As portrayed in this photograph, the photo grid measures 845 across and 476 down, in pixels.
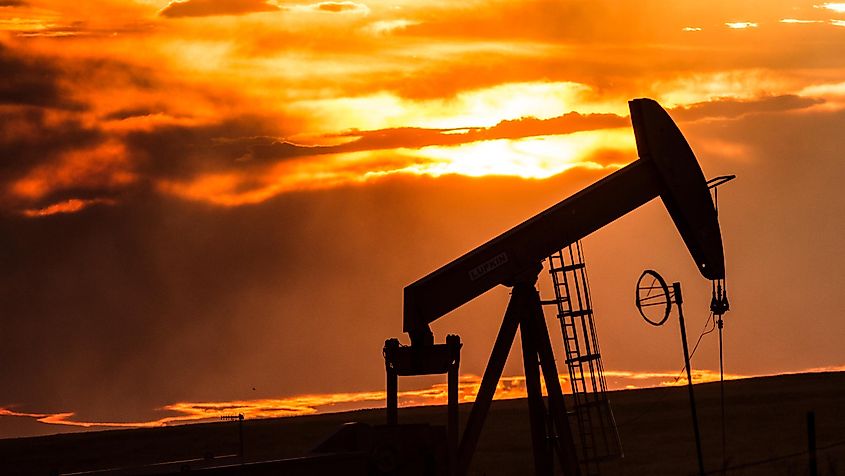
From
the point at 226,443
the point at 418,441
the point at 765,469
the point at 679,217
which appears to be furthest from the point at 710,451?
the point at 226,443

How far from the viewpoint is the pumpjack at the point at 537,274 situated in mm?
18578

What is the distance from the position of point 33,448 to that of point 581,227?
45.3 metres

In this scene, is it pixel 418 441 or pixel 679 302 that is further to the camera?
pixel 679 302

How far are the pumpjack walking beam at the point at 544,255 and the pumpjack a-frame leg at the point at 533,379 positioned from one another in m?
0.01

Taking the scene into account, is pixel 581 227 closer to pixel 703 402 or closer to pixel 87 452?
pixel 703 402

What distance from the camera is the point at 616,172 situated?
19203 millimetres

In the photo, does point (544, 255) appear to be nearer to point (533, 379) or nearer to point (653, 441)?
point (533, 379)

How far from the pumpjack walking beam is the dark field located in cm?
275

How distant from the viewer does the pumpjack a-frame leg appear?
18984 mm

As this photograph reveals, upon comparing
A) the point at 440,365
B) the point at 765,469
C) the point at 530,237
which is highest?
the point at 530,237

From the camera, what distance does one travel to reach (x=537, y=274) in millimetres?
18969

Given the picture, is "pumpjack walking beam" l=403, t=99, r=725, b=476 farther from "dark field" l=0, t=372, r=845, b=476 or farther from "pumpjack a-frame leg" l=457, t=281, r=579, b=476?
"dark field" l=0, t=372, r=845, b=476

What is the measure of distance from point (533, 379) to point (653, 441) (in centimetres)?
1759

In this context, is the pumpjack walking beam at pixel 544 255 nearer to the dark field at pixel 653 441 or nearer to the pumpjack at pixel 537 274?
the pumpjack at pixel 537 274
